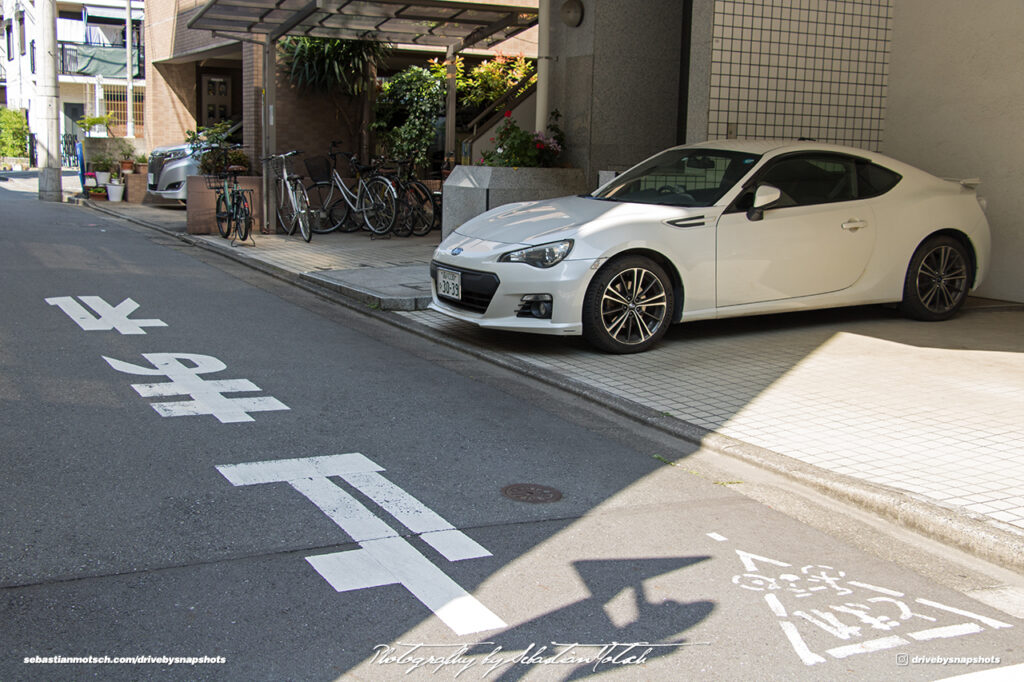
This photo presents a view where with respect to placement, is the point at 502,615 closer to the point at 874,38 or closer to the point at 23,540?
the point at 23,540

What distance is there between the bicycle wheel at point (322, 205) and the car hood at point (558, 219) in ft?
26.2

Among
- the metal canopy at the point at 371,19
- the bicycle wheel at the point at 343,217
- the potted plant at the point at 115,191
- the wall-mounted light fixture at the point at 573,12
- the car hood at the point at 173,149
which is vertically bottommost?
the bicycle wheel at the point at 343,217

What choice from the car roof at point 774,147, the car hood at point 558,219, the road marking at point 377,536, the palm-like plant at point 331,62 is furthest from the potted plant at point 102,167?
the road marking at point 377,536

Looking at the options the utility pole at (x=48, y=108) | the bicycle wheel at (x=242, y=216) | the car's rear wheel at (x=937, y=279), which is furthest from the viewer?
the utility pole at (x=48, y=108)

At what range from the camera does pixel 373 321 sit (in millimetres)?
9062

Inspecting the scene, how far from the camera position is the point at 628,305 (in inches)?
298

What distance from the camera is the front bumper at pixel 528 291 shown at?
288 inches

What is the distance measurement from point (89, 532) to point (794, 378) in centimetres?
480

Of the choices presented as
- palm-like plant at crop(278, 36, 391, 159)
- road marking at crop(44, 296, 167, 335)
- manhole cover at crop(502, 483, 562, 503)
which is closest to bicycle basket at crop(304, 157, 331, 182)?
palm-like plant at crop(278, 36, 391, 159)

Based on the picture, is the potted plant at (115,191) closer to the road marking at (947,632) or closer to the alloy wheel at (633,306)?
the alloy wheel at (633,306)

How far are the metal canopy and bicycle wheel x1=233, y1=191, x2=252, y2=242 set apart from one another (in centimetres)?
254

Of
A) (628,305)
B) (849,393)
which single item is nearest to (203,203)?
(628,305)

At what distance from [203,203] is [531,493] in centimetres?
1211

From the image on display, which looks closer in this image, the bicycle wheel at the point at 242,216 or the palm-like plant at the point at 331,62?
the bicycle wheel at the point at 242,216
